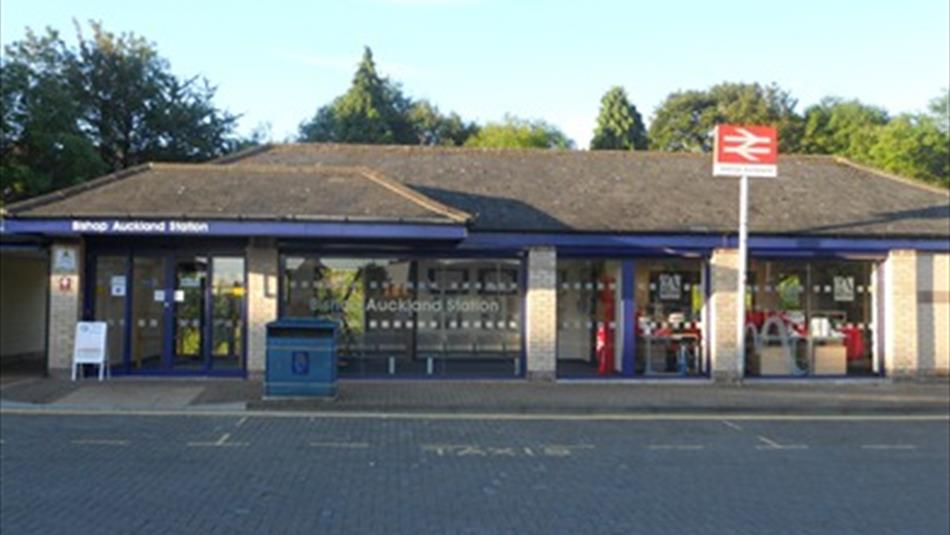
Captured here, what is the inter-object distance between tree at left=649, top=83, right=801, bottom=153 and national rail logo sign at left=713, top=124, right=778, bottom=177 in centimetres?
3839

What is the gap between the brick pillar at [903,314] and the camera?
18.2 meters

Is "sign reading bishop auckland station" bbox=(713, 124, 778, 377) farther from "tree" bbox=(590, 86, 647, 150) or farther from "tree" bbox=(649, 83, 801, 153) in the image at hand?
"tree" bbox=(590, 86, 647, 150)

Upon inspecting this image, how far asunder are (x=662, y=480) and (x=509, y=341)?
Answer: 9.02 metres

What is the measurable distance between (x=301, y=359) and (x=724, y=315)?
26.9 ft

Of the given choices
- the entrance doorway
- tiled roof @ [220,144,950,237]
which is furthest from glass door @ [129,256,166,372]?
tiled roof @ [220,144,950,237]

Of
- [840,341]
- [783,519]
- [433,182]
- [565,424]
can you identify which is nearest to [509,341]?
[433,182]

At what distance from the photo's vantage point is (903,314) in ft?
59.6

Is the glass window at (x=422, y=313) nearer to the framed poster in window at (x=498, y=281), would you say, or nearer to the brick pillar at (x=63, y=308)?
the framed poster in window at (x=498, y=281)

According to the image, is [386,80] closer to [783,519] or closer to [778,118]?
[778,118]

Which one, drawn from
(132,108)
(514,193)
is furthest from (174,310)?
(132,108)

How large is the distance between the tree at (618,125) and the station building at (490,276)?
1567 inches

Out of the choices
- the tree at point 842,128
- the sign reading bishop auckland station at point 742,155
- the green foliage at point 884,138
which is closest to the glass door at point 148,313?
the sign reading bishop auckland station at point 742,155

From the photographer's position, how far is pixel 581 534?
272 inches

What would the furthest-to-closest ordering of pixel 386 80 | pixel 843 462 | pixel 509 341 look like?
1. pixel 386 80
2. pixel 509 341
3. pixel 843 462
